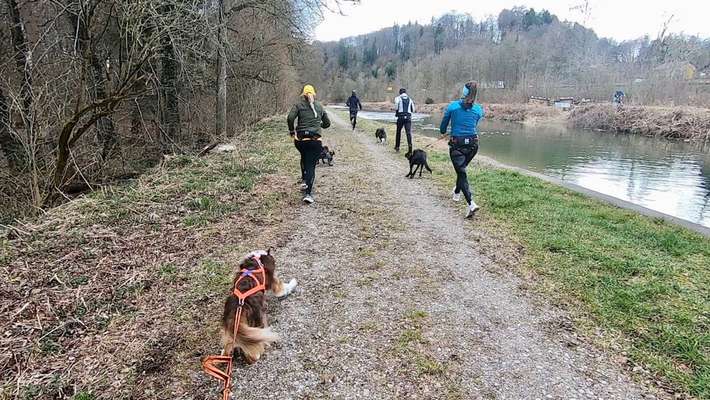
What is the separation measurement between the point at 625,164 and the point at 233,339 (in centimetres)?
1960

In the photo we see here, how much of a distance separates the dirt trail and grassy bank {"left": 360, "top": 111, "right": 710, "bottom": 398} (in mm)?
377

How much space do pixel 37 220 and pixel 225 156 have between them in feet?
19.5

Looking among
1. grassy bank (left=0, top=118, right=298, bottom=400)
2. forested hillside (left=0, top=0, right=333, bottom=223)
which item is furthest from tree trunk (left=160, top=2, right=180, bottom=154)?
grassy bank (left=0, top=118, right=298, bottom=400)

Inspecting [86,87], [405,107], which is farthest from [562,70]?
[86,87]

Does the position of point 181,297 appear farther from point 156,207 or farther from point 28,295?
point 156,207

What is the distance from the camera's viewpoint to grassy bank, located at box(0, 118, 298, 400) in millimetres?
2934

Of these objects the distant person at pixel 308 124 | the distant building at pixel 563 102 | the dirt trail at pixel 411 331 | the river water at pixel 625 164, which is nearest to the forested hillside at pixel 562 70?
the distant building at pixel 563 102

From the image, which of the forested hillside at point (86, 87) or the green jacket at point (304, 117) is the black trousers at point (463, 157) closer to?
the green jacket at point (304, 117)

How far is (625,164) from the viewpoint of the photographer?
17578 mm

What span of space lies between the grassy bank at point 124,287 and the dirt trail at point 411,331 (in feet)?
2.07

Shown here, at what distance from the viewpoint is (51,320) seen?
11.5 ft

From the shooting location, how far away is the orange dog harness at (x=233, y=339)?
2668mm

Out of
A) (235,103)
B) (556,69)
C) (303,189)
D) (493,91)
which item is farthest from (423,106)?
(303,189)

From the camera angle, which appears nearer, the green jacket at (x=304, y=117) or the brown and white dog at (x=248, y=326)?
the brown and white dog at (x=248, y=326)
